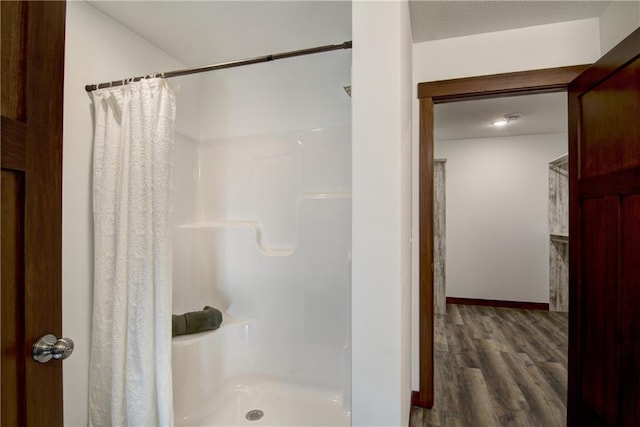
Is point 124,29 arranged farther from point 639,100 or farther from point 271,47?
point 639,100

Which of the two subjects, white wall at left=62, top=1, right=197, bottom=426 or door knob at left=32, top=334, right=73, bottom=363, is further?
white wall at left=62, top=1, right=197, bottom=426

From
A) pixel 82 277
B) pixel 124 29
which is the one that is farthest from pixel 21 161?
pixel 124 29

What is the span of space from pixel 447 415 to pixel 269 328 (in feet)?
4.13

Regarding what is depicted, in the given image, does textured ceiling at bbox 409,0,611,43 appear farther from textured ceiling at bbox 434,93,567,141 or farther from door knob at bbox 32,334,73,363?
door knob at bbox 32,334,73,363

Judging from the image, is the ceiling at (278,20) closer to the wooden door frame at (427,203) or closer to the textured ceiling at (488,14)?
the textured ceiling at (488,14)

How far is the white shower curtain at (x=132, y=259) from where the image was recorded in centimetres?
153

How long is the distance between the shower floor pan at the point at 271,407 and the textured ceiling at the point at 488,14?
2.36 m

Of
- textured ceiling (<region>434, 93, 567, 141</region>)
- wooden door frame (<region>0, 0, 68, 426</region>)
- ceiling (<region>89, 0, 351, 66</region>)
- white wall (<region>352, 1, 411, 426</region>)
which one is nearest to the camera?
wooden door frame (<region>0, 0, 68, 426</region>)

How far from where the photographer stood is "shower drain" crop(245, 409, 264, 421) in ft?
6.40

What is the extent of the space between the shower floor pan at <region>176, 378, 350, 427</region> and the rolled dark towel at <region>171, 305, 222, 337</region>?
1.44 ft

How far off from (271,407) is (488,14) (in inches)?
106

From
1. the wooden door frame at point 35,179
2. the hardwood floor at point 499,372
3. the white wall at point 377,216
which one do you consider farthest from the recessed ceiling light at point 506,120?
the wooden door frame at point 35,179

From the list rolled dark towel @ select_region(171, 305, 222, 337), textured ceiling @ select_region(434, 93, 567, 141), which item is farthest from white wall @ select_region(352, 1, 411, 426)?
textured ceiling @ select_region(434, 93, 567, 141)

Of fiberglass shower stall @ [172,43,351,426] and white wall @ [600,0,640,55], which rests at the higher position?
white wall @ [600,0,640,55]
